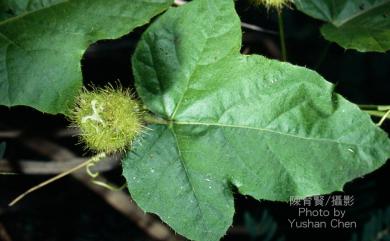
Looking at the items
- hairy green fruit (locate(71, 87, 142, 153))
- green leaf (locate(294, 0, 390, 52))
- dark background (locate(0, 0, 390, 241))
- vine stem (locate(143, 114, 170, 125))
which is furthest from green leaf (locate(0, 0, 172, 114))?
dark background (locate(0, 0, 390, 241))

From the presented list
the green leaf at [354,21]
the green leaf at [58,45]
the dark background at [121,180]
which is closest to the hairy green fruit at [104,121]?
the green leaf at [58,45]

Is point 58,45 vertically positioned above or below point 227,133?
above

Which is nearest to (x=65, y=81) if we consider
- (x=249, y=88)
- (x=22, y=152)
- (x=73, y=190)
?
(x=249, y=88)

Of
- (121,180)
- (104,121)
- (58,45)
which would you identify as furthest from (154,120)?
(121,180)

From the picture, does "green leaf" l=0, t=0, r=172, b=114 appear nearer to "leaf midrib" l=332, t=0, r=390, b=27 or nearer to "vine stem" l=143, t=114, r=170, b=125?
"vine stem" l=143, t=114, r=170, b=125

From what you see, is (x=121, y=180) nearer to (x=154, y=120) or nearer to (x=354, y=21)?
(x=154, y=120)
